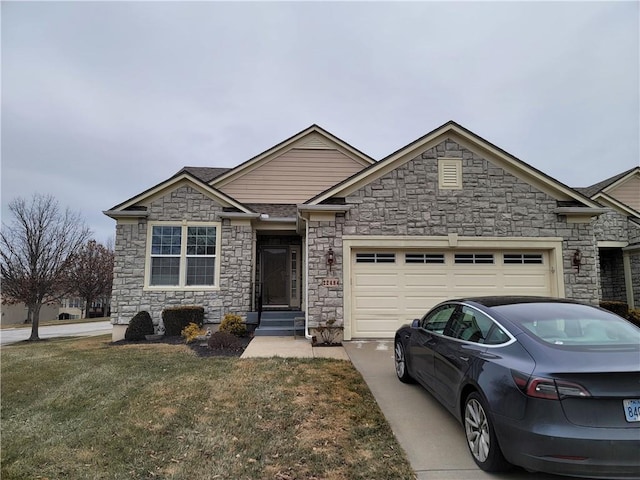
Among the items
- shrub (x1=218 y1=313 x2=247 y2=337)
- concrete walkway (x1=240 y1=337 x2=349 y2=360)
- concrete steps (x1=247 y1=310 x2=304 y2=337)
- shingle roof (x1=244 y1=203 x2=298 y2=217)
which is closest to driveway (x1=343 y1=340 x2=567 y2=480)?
concrete walkway (x1=240 y1=337 x2=349 y2=360)

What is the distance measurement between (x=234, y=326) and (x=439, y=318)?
7.12 m

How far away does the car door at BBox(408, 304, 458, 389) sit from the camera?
4.67m

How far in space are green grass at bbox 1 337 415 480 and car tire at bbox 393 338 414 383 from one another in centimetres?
67

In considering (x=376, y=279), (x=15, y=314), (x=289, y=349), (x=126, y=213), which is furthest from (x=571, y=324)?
(x=15, y=314)

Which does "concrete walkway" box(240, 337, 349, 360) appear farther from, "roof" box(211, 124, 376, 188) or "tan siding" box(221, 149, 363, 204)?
"roof" box(211, 124, 376, 188)

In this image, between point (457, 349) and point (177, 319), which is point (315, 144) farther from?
point (457, 349)

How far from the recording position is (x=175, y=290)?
11562 mm

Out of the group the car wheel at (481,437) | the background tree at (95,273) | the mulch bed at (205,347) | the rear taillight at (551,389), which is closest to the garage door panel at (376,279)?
the mulch bed at (205,347)

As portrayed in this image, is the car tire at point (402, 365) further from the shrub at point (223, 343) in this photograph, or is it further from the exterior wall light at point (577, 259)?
the exterior wall light at point (577, 259)

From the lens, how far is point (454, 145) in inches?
399

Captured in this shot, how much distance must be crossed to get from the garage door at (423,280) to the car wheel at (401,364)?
3.48 m

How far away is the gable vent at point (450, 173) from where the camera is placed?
10039mm

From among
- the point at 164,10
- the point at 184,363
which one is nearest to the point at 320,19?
the point at 164,10

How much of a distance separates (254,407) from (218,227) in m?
7.93
